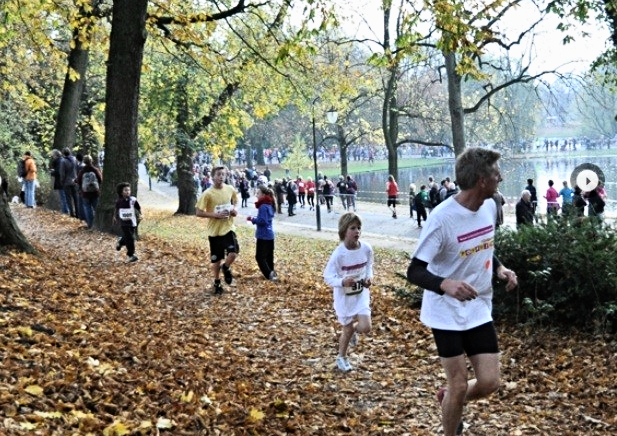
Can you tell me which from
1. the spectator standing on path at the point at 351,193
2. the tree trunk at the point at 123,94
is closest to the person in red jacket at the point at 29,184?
the tree trunk at the point at 123,94

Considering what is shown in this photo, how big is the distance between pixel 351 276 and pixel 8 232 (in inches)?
221

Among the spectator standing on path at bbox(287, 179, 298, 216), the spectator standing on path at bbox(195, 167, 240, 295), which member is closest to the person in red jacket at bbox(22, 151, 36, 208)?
the spectator standing on path at bbox(195, 167, 240, 295)

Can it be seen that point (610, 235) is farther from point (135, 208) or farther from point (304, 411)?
point (135, 208)

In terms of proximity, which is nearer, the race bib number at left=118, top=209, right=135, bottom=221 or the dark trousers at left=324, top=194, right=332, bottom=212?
the race bib number at left=118, top=209, right=135, bottom=221

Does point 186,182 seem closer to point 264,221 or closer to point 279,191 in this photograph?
point 279,191

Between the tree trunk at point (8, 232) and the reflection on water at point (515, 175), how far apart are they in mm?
37278

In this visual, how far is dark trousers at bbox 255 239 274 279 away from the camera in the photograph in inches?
506

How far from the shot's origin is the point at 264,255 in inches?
511

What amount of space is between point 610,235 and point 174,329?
505 centimetres

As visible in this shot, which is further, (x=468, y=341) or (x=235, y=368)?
(x=235, y=368)

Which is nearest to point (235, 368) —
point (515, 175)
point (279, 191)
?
point (279, 191)

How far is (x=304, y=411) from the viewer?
6.24 m

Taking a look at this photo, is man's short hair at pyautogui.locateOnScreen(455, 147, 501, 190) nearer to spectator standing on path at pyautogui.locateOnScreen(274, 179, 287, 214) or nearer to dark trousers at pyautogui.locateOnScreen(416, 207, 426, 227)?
dark trousers at pyautogui.locateOnScreen(416, 207, 426, 227)

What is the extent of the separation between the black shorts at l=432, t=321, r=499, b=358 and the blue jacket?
7.62m
